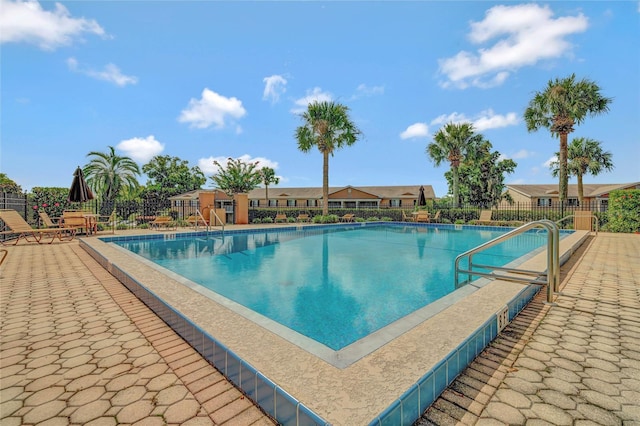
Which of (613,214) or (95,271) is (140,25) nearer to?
(95,271)

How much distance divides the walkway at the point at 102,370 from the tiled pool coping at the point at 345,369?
0.52 ft

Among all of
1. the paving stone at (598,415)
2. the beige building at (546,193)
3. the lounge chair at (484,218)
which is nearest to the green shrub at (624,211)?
the lounge chair at (484,218)

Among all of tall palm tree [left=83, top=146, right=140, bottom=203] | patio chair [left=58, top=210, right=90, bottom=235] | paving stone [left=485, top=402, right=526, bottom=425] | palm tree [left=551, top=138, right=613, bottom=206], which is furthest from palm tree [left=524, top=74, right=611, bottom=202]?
tall palm tree [left=83, top=146, right=140, bottom=203]

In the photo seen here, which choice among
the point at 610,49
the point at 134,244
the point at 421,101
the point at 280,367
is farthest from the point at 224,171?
the point at 280,367

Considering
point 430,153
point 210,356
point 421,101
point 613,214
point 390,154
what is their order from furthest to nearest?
point 390,154 → point 430,153 → point 421,101 → point 613,214 → point 210,356

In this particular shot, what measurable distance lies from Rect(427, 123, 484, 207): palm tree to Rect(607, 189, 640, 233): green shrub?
41.2 ft

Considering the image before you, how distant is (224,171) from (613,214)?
34.2 m

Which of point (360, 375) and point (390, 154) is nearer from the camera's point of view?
point (360, 375)

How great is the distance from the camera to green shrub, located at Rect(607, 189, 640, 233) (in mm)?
12484

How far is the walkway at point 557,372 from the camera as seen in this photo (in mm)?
1748

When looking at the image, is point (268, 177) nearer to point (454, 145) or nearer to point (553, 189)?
point (454, 145)

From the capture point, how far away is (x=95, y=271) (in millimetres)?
5691

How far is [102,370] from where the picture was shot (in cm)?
230

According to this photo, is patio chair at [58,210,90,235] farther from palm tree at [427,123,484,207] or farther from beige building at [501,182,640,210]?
beige building at [501,182,640,210]
